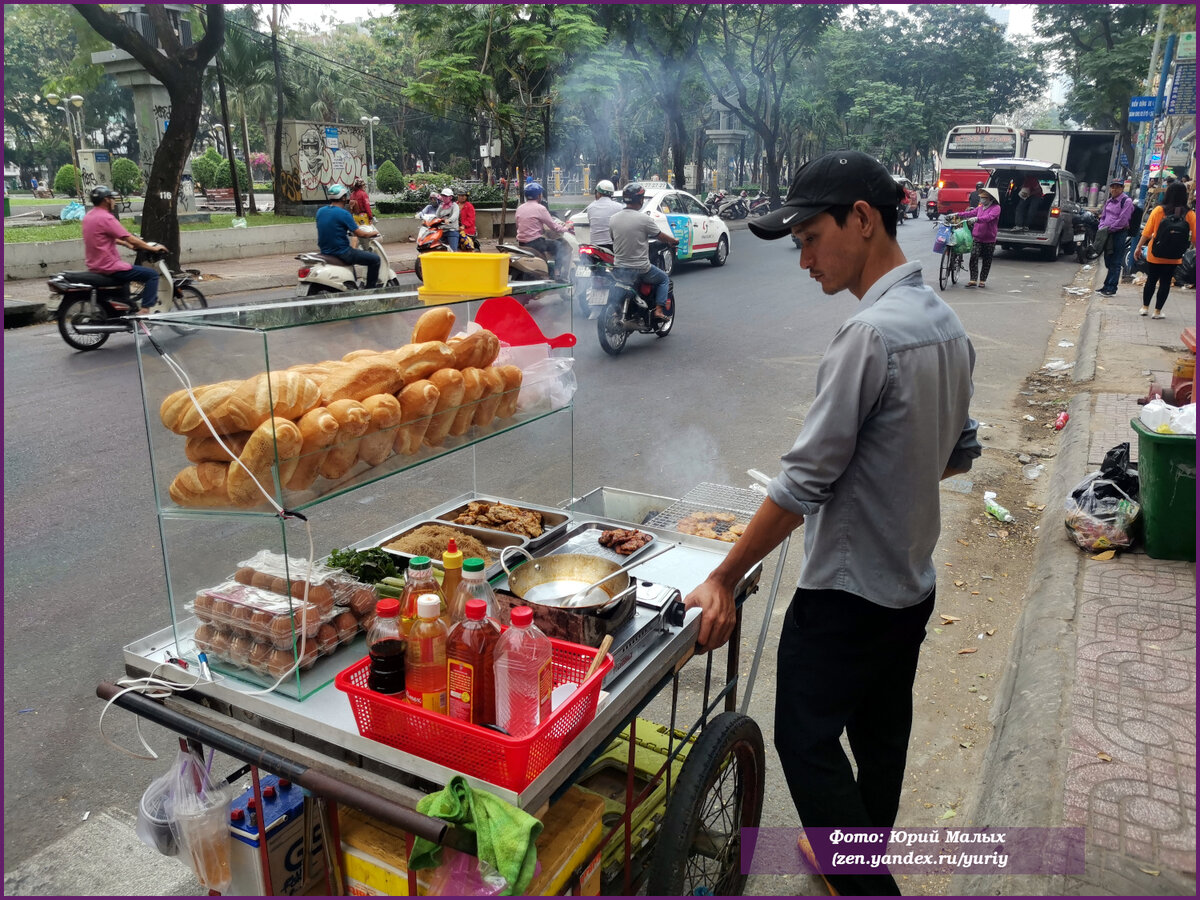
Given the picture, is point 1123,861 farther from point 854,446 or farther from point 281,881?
point 281,881

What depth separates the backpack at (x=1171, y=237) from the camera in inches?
414

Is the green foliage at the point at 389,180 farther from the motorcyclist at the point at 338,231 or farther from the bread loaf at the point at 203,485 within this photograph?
the bread loaf at the point at 203,485

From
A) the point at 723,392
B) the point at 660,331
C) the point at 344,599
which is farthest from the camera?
the point at 660,331

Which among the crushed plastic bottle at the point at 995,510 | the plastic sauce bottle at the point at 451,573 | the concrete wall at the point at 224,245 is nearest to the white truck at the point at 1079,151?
the concrete wall at the point at 224,245

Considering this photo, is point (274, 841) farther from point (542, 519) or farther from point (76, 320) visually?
point (76, 320)

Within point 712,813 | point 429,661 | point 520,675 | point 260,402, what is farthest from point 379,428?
point 712,813

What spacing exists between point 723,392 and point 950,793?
5304mm

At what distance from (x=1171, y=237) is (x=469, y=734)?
40.4 ft

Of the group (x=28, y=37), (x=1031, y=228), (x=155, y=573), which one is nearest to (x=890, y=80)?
(x=1031, y=228)

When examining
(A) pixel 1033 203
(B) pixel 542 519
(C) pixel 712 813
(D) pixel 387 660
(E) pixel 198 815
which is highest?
(A) pixel 1033 203

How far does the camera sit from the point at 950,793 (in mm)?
3055

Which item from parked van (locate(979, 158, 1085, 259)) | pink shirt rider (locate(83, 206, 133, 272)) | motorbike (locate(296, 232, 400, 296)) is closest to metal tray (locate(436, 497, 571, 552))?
motorbike (locate(296, 232, 400, 296))

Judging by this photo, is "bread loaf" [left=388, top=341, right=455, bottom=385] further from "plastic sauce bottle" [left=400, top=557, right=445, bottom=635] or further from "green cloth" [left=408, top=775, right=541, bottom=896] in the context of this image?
"green cloth" [left=408, top=775, right=541, bottom=896]

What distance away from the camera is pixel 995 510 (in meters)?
5.45
